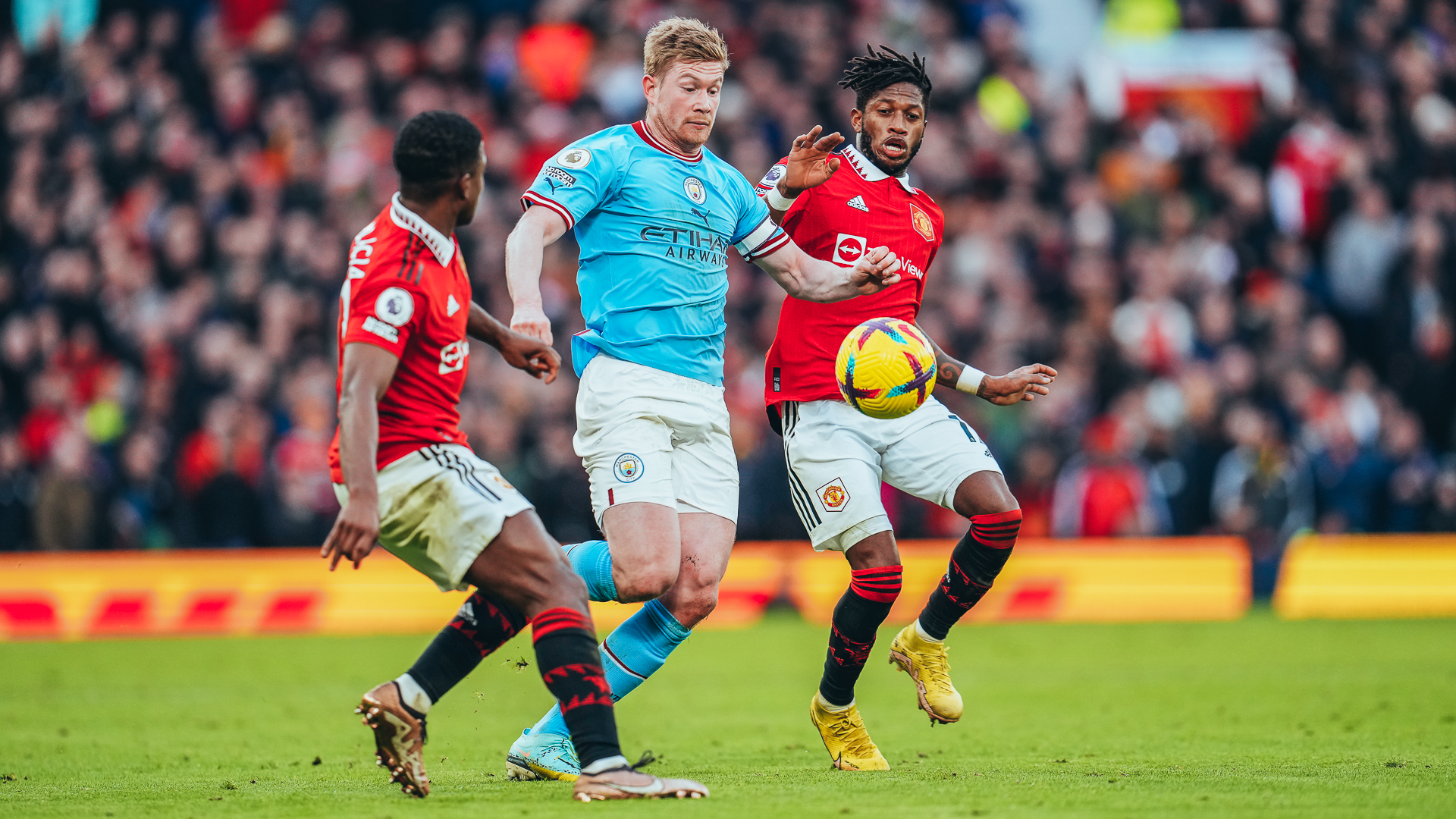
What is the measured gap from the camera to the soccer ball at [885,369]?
6980 mm

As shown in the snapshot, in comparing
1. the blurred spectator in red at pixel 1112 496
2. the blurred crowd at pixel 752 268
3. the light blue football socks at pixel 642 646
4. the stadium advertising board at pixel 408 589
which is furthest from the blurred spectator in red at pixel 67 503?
the light blue football socks at pixel 642 646

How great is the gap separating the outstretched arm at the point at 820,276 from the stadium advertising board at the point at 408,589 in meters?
7.44

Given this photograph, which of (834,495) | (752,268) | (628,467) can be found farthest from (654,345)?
(752,268)

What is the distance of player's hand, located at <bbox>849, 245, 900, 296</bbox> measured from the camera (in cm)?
701

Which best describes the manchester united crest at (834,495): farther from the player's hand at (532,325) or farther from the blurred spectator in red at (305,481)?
the blurred spectator in red at (305,481)

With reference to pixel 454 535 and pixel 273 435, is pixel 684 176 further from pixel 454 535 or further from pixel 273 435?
pixel 273 435

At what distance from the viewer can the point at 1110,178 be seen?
64.7ft

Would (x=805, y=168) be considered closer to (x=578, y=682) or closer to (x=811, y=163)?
(x=811, y=163)

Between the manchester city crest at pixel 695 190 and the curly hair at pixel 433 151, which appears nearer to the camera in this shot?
the curly hair at pixel 433 151

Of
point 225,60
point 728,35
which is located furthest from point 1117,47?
point 225,60

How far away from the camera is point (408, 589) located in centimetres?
1523

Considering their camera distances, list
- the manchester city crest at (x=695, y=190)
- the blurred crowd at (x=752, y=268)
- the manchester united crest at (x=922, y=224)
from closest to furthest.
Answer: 1. the manchester city crest at (x=695, y=190)
2. the manchester united crest at (x=922, y=224)
3. the blurred crowd at (x=752, y=268)

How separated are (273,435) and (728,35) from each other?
8147mm

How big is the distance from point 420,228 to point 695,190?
1.54 meters
